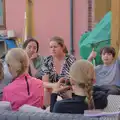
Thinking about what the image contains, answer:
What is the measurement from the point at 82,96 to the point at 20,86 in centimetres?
70

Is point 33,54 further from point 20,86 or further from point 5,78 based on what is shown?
point 20,86

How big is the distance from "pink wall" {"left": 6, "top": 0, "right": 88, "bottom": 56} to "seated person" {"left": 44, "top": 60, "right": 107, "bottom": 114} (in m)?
4.83

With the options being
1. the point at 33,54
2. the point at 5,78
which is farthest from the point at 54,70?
Result: the point at 5,78

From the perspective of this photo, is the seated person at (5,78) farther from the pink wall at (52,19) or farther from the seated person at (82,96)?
the pink wall at (52,19)

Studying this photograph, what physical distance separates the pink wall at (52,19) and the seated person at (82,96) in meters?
4.83

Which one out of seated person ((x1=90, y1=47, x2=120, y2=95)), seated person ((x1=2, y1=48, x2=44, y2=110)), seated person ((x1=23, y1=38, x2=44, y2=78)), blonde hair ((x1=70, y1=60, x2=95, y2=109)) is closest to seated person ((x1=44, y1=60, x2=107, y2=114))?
blonde hair ((x1=70, y1=60, x2=95, y2=109))

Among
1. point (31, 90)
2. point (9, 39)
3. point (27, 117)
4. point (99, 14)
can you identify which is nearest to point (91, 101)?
point (27, 117)

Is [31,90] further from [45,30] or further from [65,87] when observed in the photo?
[45,30]

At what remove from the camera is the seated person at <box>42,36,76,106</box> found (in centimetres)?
420

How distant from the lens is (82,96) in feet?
8.14

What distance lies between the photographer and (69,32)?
24.6 feet

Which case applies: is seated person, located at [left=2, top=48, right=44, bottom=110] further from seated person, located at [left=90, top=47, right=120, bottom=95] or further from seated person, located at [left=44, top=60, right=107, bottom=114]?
seated person, located at [left=90, top=47, right=120, bottom=95]

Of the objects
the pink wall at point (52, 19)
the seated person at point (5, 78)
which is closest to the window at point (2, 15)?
the pink wall at point (52, 19)

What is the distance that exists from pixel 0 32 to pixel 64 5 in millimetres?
1899
